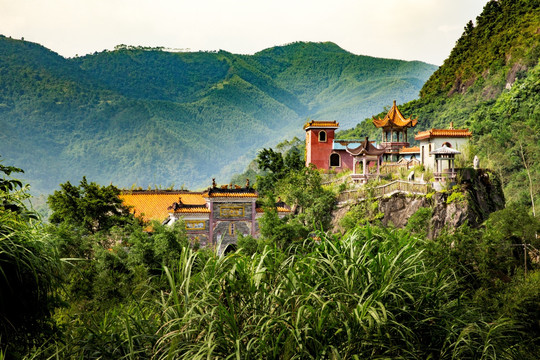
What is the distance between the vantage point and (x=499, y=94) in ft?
116

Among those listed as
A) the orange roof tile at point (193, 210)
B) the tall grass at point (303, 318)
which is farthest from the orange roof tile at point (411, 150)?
the tall grass at point (303, 318)

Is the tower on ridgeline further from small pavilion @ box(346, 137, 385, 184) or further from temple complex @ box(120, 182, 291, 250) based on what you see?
small pavilion @ box(346, 137, 385, 184)

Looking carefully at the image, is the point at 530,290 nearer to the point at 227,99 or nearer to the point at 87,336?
the point at 87,336

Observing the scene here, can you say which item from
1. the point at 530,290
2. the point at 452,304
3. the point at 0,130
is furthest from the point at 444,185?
the point at 0,130

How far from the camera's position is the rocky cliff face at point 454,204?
1767 centimetres

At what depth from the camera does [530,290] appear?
10320 mm

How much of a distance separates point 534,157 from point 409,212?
1522 centimetres

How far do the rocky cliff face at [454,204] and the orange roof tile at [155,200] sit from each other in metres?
6.42

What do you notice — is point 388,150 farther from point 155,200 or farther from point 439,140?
point 155,200

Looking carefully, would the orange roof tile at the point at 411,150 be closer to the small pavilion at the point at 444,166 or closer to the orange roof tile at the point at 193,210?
the small pavilion at the point at 444,166

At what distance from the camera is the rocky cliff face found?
1767cm

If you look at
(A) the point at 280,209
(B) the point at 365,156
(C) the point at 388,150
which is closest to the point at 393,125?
(C) the point at 388,150

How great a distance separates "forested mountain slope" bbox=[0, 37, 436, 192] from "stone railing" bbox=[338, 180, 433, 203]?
2028 inches

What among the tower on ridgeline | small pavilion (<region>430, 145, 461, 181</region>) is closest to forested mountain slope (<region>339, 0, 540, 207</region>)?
the tower on ridgeline
